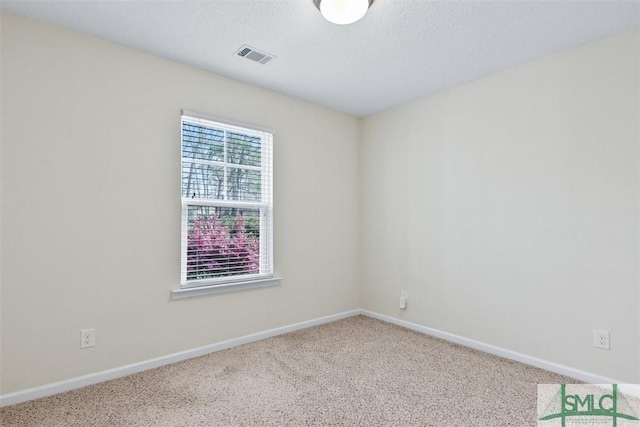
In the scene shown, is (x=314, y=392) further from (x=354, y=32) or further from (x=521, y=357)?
(x=354, y=32)

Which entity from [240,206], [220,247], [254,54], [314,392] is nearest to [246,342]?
[220,247]

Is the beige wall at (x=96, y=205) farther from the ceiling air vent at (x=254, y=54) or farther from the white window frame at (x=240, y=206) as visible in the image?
the ceiling air vent at (x=254, y=54)

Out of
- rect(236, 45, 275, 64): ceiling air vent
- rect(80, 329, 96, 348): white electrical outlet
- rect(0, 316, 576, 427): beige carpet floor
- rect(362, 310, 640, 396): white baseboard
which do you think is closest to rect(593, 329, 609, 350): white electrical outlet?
rect(362, 310, 640, 396): white baseboard

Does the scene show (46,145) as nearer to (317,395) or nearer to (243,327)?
(243,327)

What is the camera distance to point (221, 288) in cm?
296

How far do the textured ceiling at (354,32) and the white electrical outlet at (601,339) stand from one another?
79.4 inches

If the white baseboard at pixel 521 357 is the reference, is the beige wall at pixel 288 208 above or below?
above

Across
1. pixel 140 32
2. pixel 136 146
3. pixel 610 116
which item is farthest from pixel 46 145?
pixel 610 116

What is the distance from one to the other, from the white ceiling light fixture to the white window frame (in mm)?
1374

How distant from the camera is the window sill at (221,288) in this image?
274 cm

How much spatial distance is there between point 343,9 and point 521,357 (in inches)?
111

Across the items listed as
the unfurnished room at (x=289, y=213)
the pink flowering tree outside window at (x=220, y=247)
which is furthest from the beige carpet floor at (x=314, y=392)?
the pink flowering tree outside window at (x=220, y=247)

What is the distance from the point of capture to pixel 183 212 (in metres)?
2.80

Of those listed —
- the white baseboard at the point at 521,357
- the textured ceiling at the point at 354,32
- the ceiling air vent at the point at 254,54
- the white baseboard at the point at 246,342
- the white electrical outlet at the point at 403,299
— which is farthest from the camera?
the white electrical outlet at the point at 403,299
